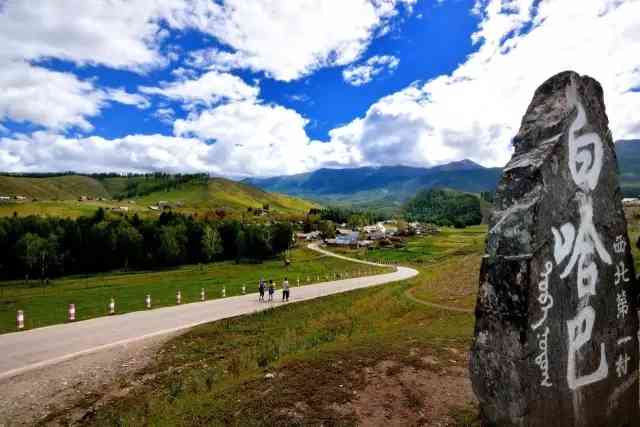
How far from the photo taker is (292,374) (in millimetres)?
10781

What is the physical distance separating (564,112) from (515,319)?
3.77 meters

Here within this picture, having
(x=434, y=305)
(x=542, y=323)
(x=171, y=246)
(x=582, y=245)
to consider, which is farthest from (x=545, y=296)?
(x=171, y=246)

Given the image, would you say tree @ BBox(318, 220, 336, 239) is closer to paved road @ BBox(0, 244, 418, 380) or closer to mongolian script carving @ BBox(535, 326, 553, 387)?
paved road @ BBox(0, 244, 418, 380)

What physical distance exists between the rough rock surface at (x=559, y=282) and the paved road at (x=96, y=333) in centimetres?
1645

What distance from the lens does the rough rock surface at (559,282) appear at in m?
5.98

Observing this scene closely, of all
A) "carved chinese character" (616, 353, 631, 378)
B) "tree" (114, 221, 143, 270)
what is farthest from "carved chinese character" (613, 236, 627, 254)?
"tree" (114, 221, 143, 270)

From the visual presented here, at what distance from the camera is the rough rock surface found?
598cm

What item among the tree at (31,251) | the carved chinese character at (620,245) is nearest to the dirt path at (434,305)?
the carved chinese character at (620,245)

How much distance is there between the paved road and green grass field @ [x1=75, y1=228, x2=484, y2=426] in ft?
8.88

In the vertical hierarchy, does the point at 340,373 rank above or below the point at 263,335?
above

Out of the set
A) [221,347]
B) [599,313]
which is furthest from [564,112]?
[221,347]

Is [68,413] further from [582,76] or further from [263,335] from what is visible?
[582,76]

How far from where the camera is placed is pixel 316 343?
15688 millimetres

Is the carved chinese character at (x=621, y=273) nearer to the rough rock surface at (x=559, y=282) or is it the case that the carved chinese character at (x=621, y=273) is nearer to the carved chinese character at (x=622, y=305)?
the rough rock surface at (x=559, y=282)
